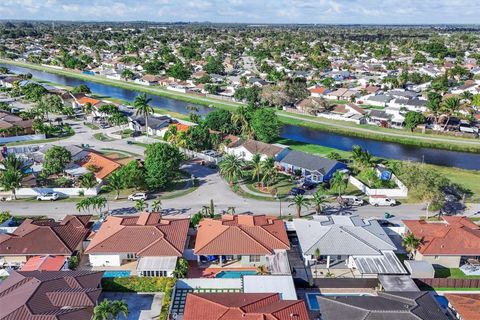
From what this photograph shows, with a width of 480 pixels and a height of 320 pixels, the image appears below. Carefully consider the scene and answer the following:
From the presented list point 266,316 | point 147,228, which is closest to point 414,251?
point 266,316

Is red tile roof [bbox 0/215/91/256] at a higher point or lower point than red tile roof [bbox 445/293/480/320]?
lower

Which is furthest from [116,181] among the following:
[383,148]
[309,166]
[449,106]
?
[449,106]

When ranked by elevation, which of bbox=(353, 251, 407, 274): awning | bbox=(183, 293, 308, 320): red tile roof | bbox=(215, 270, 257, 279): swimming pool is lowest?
bbox=(215, 270, 257, 279): swimming pool

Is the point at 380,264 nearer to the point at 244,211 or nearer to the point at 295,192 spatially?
the point at 244,211

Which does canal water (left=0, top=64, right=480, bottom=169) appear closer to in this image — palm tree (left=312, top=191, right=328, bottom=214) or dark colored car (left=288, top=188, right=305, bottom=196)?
dark colored car (left=288, top=188, right=305, bottom=196)

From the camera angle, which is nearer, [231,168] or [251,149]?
[231,168]

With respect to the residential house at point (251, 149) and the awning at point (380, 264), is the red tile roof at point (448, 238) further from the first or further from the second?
the residential house at point (251, 149)

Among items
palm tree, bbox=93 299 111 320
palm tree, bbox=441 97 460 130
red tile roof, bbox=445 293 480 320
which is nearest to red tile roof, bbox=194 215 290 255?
palm tree, bbox=93 299 111 320
